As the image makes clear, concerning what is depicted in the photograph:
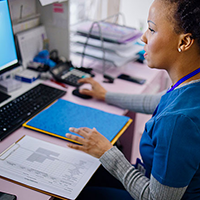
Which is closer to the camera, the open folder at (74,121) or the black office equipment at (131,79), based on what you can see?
the open folder at (74,121)

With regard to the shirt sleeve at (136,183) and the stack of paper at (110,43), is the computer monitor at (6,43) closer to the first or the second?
the stack of paper at (110,43)

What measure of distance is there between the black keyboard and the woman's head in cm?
58

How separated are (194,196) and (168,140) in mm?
238

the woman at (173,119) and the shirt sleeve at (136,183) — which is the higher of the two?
the woman at (173,119)

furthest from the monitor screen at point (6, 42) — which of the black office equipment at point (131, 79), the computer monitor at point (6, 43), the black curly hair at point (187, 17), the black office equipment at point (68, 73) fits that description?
the black curly hair at point (187, 17)

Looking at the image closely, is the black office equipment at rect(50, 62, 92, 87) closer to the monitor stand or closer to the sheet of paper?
the monitor stand

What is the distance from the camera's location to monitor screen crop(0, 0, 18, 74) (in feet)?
3.88

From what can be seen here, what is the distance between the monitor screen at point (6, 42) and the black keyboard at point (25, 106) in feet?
0.54

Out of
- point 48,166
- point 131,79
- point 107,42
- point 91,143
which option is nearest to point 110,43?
point 107,42

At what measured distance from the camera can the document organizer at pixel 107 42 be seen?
164 centimetres

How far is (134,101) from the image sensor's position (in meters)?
1.31

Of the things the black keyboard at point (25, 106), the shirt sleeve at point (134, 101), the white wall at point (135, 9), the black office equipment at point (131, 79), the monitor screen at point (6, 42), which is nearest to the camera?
the black keyboard at point (25, 106)

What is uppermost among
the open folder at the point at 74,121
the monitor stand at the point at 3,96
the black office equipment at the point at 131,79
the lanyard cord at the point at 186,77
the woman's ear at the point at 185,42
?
the woman's ear at the point at 185,42

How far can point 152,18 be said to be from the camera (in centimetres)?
83
